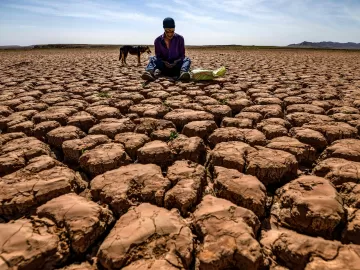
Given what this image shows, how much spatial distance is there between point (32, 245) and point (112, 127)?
3.80ft

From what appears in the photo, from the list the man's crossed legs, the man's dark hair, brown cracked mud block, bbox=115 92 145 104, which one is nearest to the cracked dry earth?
brown cracked mud block, bbox=115 92 145 104

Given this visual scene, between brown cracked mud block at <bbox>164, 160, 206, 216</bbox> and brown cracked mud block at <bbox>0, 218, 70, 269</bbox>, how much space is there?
452 millimetres

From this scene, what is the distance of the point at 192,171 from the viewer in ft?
4.60

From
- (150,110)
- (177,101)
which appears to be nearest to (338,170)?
(150,110)

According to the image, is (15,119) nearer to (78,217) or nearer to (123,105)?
(123,105)

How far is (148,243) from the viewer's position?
936 millimetres

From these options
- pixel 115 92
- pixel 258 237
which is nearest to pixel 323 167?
pixel 258 237

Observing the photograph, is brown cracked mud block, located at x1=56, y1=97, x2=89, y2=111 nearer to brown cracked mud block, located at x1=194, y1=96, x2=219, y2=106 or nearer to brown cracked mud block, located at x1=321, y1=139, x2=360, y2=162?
brown cracked mud block, located at x1=194, y1=96, x2=219, y2=106

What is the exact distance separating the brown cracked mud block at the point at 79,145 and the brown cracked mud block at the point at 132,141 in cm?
9

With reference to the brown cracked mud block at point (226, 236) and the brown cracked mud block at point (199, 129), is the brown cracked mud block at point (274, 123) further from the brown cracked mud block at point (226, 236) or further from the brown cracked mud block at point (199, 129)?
the brown cracked mud block at point (226, 236)

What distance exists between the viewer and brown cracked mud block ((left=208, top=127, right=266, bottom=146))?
175cm

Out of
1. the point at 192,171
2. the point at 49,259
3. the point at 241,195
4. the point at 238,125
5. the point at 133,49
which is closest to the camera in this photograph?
the point at 49,259

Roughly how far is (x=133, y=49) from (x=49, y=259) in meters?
7.19

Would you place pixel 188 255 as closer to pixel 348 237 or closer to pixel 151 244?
pixel 151 244
